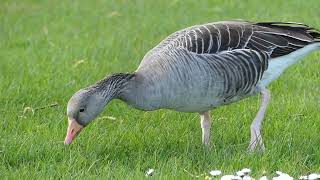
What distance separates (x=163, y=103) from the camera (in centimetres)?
665

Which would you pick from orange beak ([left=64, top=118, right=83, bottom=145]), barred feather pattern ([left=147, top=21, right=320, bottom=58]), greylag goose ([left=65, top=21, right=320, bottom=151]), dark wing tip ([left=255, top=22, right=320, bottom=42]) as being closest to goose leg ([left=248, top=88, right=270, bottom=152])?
greylag goose ([left=65, top=21, right=320, bottom=151])

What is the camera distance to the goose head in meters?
6.40

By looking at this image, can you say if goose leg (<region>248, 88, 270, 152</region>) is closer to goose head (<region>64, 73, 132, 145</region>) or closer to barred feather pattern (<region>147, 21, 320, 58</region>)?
barred feather pattern (<region>147, 21, 320, 58</region>)

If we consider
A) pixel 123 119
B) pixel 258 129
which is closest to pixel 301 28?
pixel 258 129

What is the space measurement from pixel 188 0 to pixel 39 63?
5.03m

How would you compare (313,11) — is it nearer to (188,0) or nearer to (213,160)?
(188,0)

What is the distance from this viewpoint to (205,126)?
7301mm

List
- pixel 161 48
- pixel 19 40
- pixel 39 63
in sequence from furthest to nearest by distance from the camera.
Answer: pixel 19 40 < pixel 39 63 < pixel 161 48

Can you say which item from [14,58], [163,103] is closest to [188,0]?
[14,58]

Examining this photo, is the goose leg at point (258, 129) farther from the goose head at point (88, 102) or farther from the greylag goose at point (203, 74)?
the goose head at point (88, 102)

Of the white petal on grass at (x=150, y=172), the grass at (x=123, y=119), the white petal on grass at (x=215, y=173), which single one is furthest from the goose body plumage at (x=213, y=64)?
the white petal on grass at (x=215, y=173)

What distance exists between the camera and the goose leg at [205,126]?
23.6ft

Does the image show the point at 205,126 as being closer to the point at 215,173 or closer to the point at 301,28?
the point at 301,28

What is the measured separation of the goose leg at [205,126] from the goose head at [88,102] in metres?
1.10
